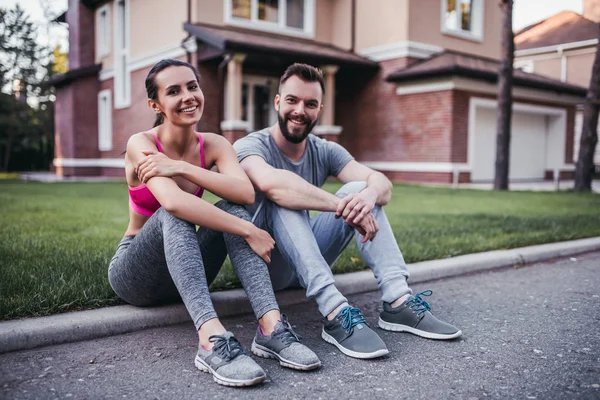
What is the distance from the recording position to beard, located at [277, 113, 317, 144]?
2998 millimetres

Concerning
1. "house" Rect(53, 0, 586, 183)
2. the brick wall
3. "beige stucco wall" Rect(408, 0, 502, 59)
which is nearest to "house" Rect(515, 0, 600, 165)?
"house" Rect(53, 0, 586, 183)

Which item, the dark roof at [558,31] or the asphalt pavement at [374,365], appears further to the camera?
the dark roof at [558,31]

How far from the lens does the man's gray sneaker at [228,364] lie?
209 centimetres

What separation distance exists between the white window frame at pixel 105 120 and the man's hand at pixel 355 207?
1706 cm

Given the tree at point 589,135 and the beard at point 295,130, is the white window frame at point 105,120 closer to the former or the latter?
the tree at point 589,135

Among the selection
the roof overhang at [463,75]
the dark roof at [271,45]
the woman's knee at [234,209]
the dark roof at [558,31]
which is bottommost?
the woman's knee at [234,209]

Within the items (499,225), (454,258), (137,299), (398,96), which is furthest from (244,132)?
(137,299)

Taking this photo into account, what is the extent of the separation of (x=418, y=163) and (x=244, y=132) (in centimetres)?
492

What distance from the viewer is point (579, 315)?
3.12 meters

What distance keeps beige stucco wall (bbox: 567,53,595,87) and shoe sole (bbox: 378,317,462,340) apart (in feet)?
85.1

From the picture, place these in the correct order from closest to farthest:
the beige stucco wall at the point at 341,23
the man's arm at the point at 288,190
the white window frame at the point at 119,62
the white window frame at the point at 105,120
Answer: the man's arm at the point at 288,190 → the beige stucco wall at the point at 341,23 → the white window frame at the point at 119,62 → the white window frame at the point at 105,120

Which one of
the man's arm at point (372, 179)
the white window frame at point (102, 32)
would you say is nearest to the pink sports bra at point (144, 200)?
the man's arm at point (372, 179)

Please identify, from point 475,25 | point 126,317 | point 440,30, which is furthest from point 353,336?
point 475,25

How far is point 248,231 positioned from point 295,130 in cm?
82
